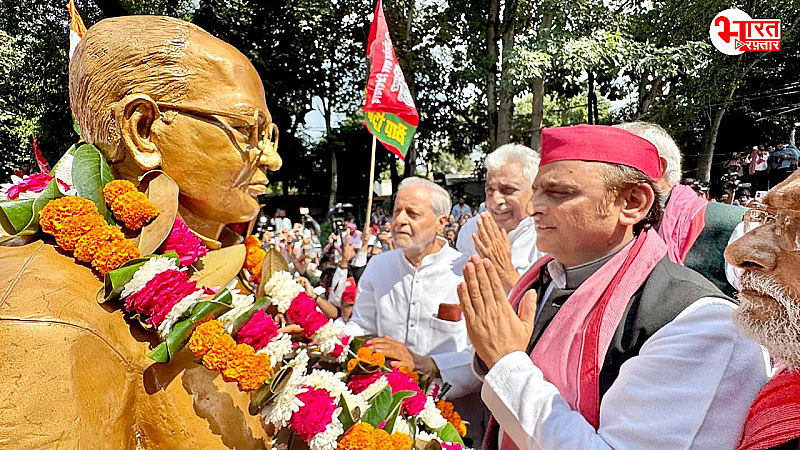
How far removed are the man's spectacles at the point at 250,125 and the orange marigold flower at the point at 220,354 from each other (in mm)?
607

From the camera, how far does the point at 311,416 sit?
5.36ft

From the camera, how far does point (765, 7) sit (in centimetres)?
1786

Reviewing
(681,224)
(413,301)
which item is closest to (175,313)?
(413,301)

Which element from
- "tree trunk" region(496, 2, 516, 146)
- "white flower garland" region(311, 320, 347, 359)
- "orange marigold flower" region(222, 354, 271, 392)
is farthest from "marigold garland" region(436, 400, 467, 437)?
"tree trunk" region(496, 2, 516, 146)

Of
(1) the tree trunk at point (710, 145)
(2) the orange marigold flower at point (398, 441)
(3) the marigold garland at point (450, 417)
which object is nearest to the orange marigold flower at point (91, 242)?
(2) the orange marigold flower at point (398, 441)

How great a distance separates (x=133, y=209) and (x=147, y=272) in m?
0.22

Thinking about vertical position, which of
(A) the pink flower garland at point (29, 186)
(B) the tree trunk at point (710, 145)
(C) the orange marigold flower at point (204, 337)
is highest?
(A) the pink flower garland at point (29, 186)

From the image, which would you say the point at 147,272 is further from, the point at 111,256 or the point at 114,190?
the point at 114,190

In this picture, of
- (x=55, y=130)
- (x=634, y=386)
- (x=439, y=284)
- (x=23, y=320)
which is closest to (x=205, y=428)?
(x=23, y=320)

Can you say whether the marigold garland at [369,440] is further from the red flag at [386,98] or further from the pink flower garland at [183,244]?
the red flag at [386,98]

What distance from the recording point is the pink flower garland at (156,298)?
4.88ft

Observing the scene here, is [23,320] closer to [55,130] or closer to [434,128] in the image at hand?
[55,130]

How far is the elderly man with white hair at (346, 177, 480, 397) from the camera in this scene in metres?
3.63
